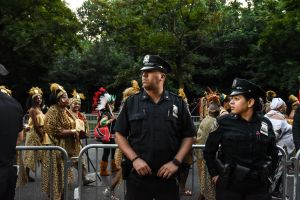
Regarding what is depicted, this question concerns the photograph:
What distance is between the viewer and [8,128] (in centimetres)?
453

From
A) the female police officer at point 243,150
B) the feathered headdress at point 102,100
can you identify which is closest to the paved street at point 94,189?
the female police officer at point 243,150

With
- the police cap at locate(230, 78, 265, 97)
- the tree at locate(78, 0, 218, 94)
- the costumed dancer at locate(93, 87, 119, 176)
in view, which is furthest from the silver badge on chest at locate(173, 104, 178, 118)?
the tree at locate(78, 0, 218, 94)

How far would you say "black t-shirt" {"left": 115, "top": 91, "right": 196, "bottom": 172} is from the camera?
15.3ft

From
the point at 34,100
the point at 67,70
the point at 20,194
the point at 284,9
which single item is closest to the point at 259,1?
the point at 284,9

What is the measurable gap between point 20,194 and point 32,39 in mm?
23353

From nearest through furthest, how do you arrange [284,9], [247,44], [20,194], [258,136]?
[258,136] < [20,194] < [284,9] < [247,44]

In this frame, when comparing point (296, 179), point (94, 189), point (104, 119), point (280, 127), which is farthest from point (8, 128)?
point (104, 119)

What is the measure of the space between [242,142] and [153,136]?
812 millimetres

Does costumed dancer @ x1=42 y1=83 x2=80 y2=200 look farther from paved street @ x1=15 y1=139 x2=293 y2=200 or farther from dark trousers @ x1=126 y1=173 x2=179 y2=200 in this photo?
dark trousers @ x1=126 y1=173 x2=179 y2=200

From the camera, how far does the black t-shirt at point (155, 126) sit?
466cm

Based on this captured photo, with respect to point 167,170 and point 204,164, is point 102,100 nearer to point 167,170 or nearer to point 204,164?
point 204,164

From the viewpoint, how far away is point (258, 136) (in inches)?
184

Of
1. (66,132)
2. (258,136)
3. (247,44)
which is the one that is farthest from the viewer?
(247,44)

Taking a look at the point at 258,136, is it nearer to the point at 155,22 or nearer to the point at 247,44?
the point at 155,22
